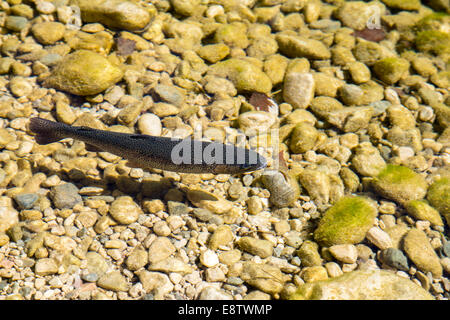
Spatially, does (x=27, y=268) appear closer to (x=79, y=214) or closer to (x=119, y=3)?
(x=79, y=214)

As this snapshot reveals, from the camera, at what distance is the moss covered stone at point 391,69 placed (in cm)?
625

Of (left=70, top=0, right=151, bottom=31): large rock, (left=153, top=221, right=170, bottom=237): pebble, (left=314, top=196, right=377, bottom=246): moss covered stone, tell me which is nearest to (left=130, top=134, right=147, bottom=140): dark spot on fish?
(left=153, top=221, right=170, bottom=237): pebble

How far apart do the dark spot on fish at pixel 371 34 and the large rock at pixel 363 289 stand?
551 cm

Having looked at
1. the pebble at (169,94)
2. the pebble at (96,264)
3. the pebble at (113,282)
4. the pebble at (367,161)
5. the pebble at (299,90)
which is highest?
the pebble at (299,90)

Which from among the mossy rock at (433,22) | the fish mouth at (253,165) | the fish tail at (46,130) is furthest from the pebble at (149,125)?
the mossy rock at (433,22)

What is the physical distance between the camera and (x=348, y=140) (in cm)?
543

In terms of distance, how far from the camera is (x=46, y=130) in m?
4.56

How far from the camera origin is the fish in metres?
4.21

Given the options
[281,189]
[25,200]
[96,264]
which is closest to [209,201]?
[281,189]

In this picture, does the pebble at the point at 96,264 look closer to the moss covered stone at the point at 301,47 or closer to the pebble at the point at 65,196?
the pebble at the point at 65,196

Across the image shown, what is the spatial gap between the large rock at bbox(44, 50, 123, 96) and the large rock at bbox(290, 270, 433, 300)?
4188 millimetres

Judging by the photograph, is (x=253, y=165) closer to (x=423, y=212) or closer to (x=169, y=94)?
(x=169, y=94)

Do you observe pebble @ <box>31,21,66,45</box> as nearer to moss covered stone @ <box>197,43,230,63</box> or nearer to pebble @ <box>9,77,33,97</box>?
pebble @ <box>9,77,33,97</box>
